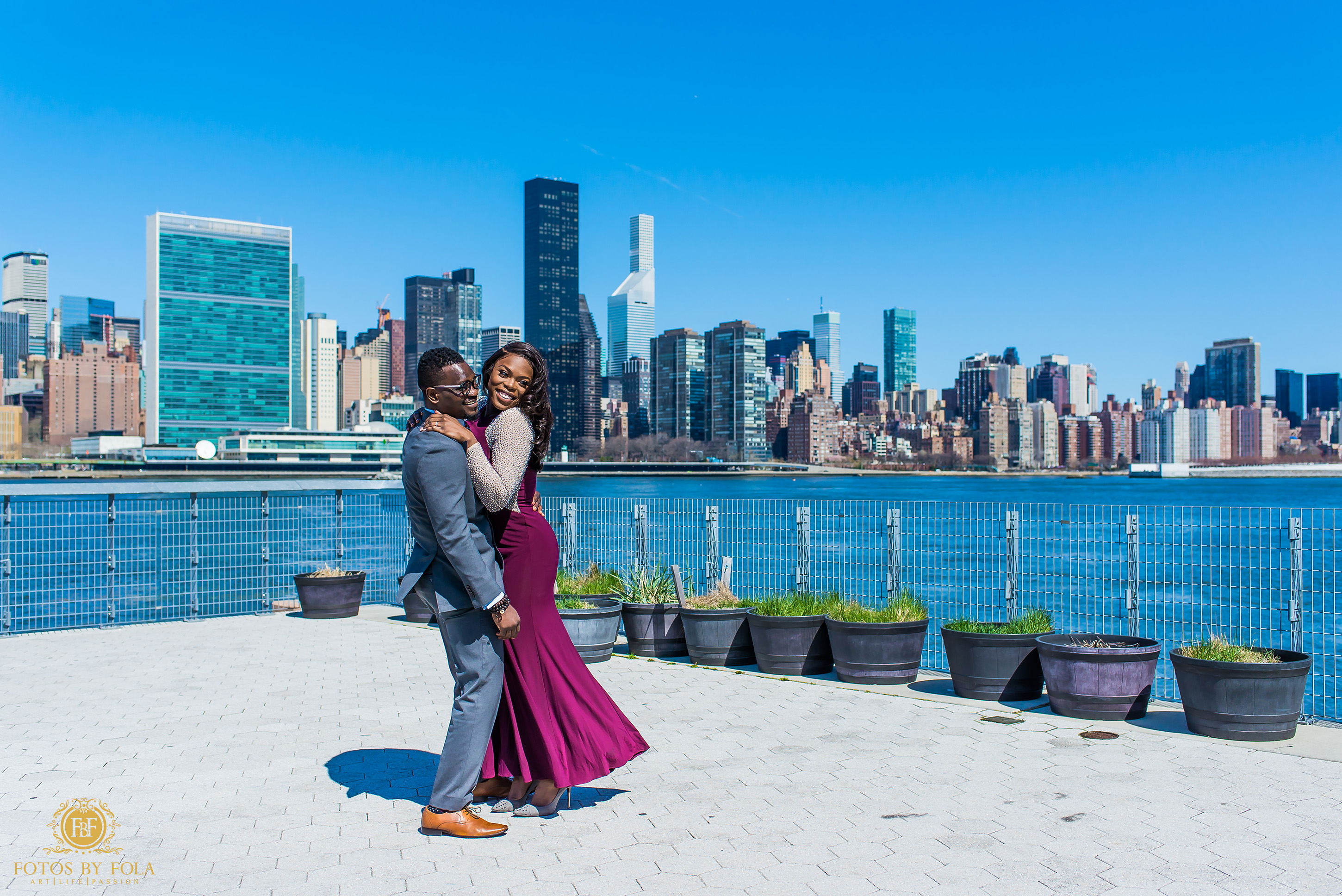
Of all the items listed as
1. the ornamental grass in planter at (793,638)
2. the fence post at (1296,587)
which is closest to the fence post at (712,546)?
the ornamental grass in planter at (793,638)

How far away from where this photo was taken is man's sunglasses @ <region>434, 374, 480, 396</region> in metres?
4.43

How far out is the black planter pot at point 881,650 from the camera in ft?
25.5

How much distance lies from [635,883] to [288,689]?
189 inches

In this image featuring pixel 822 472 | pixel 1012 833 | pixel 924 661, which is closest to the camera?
pixel 1012 833

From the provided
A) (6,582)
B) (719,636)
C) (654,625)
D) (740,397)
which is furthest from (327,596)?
(740,397)

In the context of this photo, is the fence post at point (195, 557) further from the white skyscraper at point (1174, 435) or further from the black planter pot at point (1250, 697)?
the white skyscraper at point (1174, 435)

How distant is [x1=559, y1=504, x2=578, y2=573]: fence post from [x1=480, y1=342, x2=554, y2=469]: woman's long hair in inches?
Result: 266

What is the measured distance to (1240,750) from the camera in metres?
5.82

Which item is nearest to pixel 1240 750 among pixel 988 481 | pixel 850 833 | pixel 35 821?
pixel 850 833

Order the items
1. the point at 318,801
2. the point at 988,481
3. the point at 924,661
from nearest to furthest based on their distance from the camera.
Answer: the point at 318,801
the point at 924,661
the point at 988,481

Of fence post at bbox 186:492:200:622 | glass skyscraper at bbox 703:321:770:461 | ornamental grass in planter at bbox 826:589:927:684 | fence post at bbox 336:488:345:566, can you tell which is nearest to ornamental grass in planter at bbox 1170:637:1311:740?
ornamental grass in planter at bbox 826:589:927:684

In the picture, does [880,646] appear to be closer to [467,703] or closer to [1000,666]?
[1000,666]

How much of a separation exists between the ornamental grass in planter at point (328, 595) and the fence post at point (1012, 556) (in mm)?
7569

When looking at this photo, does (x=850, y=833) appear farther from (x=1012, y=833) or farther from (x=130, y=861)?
(x=130, y=861)
